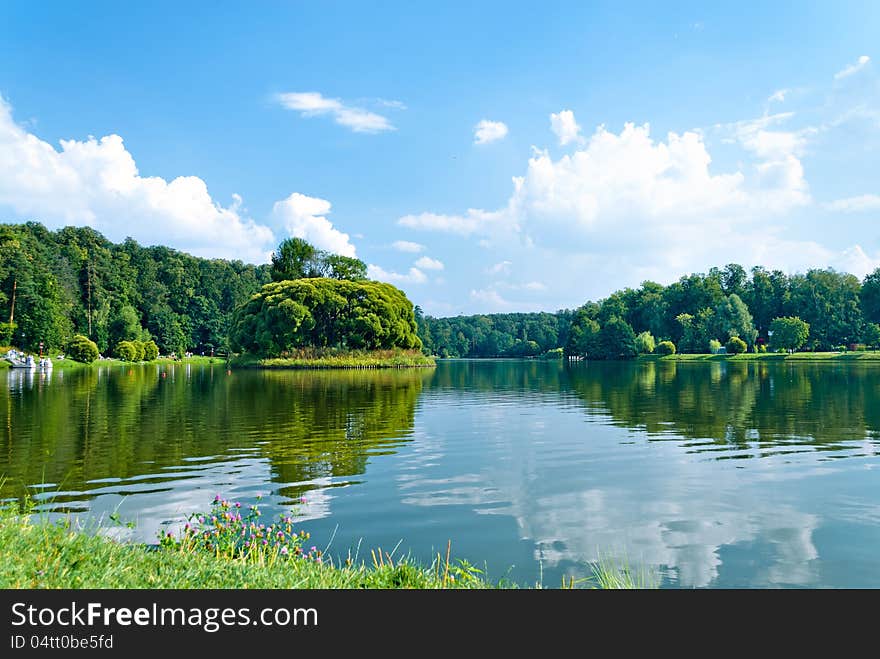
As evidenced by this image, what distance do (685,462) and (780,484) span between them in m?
2.67

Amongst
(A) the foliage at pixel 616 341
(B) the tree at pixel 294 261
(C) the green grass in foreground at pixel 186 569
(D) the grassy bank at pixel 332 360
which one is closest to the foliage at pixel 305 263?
(B) the tree at pixel 294 261

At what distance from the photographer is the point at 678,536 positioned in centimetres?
953

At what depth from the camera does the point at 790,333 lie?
108875 millimetres

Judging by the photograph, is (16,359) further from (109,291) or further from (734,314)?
(734,314)

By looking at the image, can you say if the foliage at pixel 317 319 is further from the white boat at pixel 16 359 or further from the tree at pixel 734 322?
the tree at pixel 734 322

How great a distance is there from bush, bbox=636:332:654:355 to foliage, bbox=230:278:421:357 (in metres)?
58.6

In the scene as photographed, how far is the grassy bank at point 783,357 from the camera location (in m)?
95.1

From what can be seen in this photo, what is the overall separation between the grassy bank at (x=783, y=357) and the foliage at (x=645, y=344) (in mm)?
2904

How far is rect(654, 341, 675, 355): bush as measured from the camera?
119438 mm

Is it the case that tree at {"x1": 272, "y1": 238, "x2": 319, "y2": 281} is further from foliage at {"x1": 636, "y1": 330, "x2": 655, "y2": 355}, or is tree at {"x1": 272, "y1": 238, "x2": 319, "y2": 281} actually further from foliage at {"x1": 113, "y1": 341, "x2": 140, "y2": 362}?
foliage at {"x1": 636, "y1": 330, "x2": 655, "y2": 355}

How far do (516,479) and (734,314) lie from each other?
11847 cm

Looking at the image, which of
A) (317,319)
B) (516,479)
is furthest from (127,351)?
(516,479)
